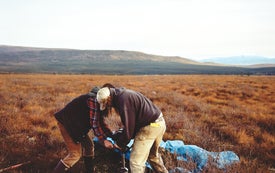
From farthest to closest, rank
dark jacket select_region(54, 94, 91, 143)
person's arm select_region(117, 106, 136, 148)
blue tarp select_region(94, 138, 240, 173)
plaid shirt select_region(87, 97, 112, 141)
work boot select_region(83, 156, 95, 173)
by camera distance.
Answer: work boot select_region(83, 156, 95, 173) → blue tarp select_region(94, 138, 240, 173) → dark jacket select_region(54, 94, 91, 143) → plaid shirt select_region(87, 97, 112, 141) → person's arm select_region(117, 106, 136, 148)

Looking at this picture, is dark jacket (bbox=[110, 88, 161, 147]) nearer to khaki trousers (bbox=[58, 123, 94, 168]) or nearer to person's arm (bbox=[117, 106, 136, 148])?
person's arm (bbox=[117, 106, 136, 148])

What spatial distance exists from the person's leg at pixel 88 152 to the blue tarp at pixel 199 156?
0.70 metres

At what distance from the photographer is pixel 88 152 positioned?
12.4 feet

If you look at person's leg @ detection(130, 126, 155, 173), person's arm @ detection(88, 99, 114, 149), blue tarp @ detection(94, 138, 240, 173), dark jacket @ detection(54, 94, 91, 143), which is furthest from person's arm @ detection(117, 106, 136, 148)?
blue tarp @ detection(94, 138, 240, 173)

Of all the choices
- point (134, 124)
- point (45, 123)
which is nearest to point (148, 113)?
point (134, 124)

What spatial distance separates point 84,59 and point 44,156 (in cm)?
15240

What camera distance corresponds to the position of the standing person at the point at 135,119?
288 cm

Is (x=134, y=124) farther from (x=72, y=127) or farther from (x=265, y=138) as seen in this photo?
(x=265, y=138)

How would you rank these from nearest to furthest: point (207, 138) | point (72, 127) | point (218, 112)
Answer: point (72, 127), point (207, 138), point (218, 112)

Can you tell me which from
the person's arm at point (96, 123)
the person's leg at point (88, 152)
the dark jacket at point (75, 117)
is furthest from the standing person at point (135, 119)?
the person's leg at point (88, 152)

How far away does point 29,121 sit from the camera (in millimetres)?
6824

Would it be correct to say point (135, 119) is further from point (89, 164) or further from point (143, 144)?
point (89, 164)

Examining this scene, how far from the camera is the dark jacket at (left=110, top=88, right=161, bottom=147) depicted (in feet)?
9.35

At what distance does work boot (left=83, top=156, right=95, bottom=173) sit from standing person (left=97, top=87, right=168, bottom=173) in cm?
86
